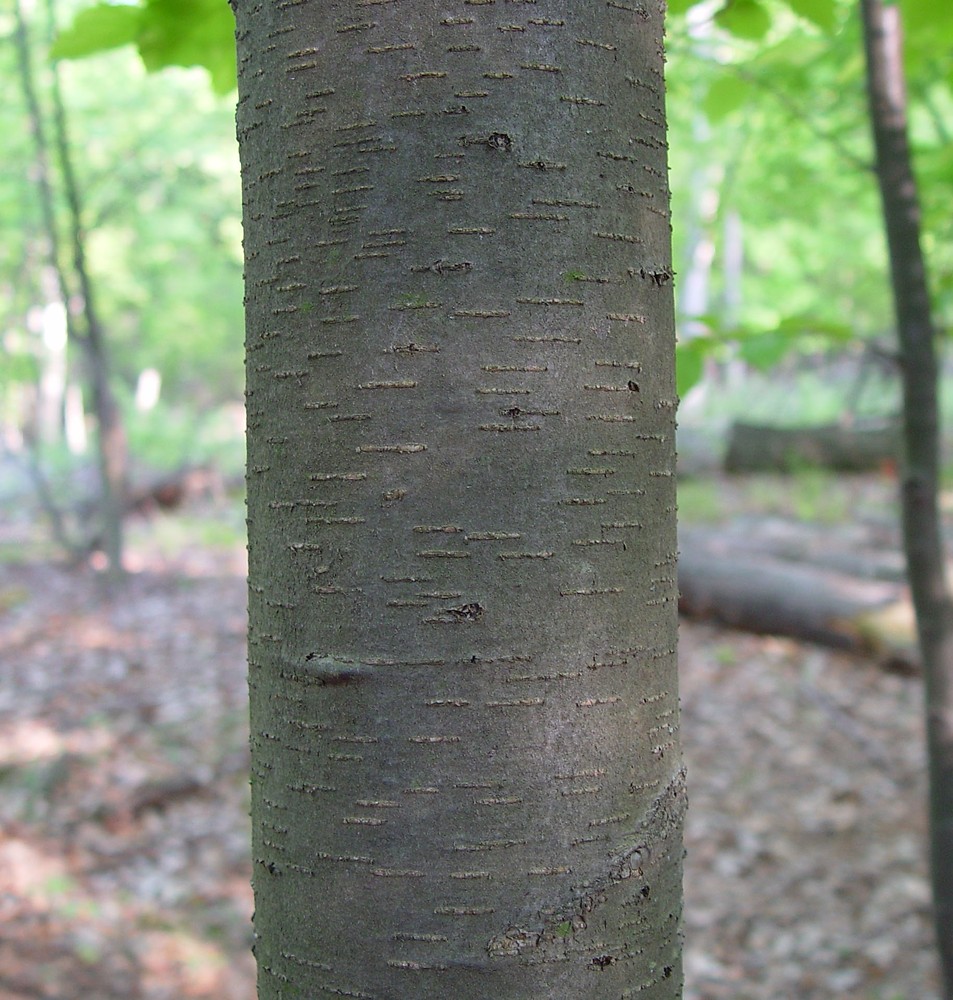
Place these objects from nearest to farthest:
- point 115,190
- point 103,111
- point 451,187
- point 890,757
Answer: point 451,187, point 890,757, point 103,111, point 115,190

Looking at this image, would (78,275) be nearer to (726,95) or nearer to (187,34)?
(726,95)

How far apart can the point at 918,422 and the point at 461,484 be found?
180cm

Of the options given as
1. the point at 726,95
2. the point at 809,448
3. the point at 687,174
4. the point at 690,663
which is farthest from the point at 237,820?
the point at 687,174

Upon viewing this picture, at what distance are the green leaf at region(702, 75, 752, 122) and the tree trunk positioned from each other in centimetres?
168

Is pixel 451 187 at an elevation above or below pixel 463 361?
above

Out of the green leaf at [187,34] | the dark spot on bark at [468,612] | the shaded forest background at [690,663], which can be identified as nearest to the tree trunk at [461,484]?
the dark spot on bark at [468,612]

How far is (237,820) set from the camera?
4.46 m

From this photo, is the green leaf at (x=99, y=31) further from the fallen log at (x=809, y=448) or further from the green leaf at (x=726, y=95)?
the fallen log at (x=809, y=448)

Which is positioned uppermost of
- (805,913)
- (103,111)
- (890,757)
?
(103,111)

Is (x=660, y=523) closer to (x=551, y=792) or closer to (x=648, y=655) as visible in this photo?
(x=648, y=655)

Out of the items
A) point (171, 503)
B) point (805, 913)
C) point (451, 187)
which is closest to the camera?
point (451, 187)

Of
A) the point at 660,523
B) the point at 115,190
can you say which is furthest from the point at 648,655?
the point at 115,190

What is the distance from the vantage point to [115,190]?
37.9ft

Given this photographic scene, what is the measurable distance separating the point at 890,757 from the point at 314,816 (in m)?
4.66
